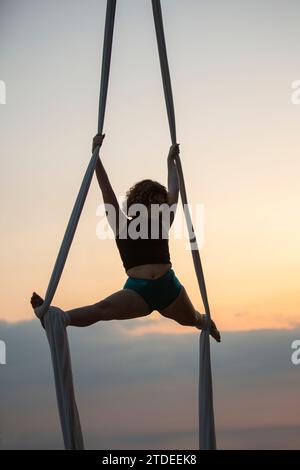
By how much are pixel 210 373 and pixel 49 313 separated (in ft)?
4.02

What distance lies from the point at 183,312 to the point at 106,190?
948mm

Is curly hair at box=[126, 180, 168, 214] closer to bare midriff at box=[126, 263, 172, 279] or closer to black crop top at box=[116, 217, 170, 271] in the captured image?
black crop top at box=[116, 217, 170, 271]

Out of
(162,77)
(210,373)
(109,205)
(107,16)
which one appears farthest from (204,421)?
(107,16)

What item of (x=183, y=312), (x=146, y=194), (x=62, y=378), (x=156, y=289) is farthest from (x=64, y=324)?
(x=146, y=194)

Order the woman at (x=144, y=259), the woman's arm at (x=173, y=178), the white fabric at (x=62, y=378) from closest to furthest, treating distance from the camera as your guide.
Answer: the white fabric at (x=62, y=378)
the woman at (x=144, y=259)
the woman's arm at (x=173, y=178)

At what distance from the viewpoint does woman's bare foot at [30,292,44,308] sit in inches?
205

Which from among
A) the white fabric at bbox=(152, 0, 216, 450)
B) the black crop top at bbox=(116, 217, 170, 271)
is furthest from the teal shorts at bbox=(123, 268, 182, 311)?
the white fabric at bbox=(152, 0, 216, 450)

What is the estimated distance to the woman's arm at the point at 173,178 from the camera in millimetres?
5734

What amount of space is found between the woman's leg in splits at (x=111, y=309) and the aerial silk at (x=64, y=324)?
0.09 metres

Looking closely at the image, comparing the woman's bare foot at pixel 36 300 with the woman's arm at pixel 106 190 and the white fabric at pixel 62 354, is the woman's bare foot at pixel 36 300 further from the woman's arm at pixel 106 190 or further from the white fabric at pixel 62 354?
the woman's arm at pixel 106 190

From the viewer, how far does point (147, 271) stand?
5559mm

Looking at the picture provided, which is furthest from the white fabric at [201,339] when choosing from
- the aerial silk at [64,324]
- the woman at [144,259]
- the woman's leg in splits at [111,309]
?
the woman's leg in splits at [111,309]

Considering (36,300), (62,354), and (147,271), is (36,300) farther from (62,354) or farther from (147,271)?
(147,271)

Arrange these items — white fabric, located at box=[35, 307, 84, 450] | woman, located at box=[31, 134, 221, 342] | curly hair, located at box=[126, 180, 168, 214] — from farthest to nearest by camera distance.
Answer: curly hair, located at box=[126, 180, 168, 214], woman, located at box=[31, 134, 221, 342], white fabric, located at box=[35, 307, 84, 450]
